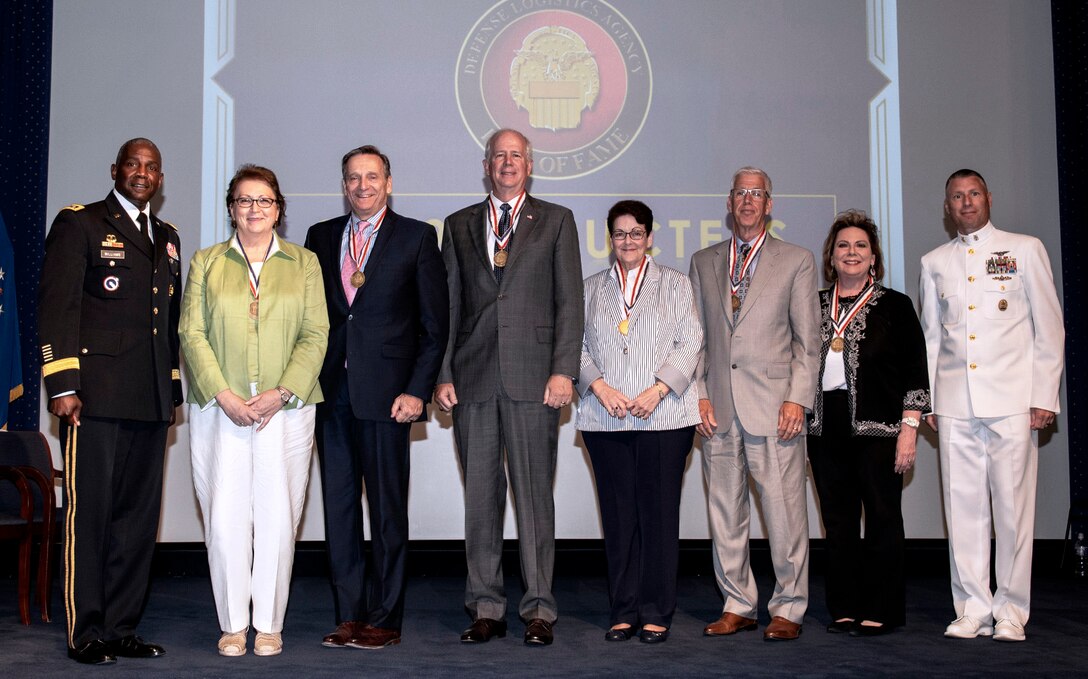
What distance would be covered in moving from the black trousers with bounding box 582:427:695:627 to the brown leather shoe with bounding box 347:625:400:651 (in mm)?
818

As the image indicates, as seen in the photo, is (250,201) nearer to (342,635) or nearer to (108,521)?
(108,521)

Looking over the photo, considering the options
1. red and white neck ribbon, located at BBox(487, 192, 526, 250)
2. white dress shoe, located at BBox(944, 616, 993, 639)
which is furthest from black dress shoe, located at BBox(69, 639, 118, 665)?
white dress shoe, located at BBox(944, 616, 993, 639)

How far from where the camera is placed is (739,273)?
367cm

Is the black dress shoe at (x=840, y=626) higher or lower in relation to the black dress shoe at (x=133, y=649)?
lower

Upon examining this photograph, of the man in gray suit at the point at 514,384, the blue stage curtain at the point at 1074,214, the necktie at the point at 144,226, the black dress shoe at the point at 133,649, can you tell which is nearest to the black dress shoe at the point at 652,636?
the man in gray suit at the point at 514,384

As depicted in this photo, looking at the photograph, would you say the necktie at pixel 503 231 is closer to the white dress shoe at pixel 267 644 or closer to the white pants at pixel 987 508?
the white dress shoe at pixel 267 644

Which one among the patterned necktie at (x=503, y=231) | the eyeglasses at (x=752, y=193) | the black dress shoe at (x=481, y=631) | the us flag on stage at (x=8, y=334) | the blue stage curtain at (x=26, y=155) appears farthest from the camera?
the blue stage curtain at (x=26, y=155)

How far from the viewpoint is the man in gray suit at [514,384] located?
341cm

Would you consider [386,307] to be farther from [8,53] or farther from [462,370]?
[8,53]

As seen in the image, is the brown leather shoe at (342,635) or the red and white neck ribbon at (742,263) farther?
the red and white neck ribbon at (742,263)

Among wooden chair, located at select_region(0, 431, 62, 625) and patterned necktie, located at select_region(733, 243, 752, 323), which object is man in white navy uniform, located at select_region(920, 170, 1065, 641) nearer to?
patterned necktie, located at select_region(733, 243, 752, 323)

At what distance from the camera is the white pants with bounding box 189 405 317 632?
10.4 feet

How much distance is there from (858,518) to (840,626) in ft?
1.37

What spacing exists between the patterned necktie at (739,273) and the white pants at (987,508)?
0.95 m
